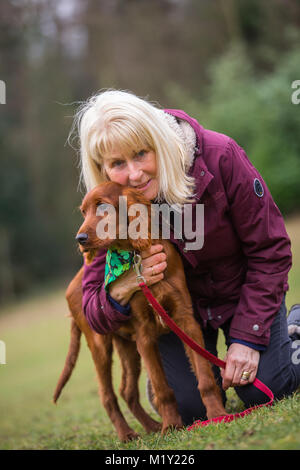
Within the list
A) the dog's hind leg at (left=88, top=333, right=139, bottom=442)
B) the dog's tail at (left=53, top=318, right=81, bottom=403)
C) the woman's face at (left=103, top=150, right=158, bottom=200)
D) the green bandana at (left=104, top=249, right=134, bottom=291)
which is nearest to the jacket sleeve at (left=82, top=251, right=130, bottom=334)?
the green bandana at (left=104, top=249, right=134, bottom=291)

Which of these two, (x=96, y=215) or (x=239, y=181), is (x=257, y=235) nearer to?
(x=239, y=181)

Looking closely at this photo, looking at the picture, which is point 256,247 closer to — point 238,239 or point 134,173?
point 238,239

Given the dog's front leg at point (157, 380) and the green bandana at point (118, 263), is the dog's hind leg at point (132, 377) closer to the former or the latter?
the dog's front leg at point (157, 380)

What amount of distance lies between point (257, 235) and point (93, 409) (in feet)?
11.5

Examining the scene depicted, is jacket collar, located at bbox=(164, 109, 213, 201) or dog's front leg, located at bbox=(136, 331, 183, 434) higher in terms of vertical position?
jacket collar, located at bbox=(164, 109, 213, 201)

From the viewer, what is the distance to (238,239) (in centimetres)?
344

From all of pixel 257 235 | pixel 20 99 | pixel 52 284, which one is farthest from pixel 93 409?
pixel 20 99

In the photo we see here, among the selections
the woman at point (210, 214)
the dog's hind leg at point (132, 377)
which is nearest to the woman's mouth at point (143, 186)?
the woman at point (210, 214)

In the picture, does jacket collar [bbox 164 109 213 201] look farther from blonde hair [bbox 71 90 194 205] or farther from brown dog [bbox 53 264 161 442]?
brown dog [bbox 53 264 161 442]

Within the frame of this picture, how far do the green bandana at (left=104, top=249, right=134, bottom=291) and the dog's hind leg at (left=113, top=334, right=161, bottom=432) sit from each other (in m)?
0.77

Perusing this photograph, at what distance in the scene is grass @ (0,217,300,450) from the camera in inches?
99.2

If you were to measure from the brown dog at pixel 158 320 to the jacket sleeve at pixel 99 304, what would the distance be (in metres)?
0.10

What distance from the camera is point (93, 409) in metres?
5.96

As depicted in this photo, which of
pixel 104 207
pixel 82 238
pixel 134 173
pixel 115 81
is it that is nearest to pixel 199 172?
pixel 134 173
